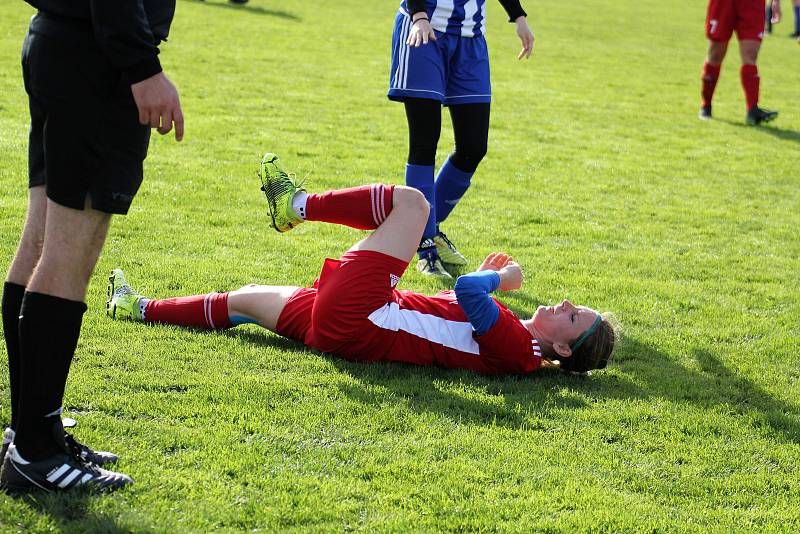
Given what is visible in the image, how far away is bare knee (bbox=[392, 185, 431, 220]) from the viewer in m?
4.69

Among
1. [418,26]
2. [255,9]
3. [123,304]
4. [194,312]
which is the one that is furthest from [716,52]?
[255,9]

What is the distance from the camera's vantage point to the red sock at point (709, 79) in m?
12.7

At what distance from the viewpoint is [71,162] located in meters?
2.98

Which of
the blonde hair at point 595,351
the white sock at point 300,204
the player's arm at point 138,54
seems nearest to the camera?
the player's arm at point 138,54

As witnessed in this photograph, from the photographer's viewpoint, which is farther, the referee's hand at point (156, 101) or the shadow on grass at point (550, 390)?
the shadow on grass at point (550, 390)

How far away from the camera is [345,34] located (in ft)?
59.2

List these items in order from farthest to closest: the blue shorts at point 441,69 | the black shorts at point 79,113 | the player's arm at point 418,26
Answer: the blue shorts at point 441,69
the player's arm at point 418,26
the black shorts at point 79,113

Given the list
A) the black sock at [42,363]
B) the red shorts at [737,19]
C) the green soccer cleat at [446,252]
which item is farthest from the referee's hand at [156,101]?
the red shorts at [737,19]

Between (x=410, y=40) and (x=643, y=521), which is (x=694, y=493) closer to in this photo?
(x=643, y=521)

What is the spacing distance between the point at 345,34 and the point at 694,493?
1546 cm

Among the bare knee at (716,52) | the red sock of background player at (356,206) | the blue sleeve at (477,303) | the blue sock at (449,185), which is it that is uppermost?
the bare knee at (716,52)

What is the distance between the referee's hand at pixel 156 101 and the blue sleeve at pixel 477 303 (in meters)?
1.83

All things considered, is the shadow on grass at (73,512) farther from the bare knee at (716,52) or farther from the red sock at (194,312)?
the bare knee at (716,52)

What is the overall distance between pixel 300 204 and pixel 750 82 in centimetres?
955
